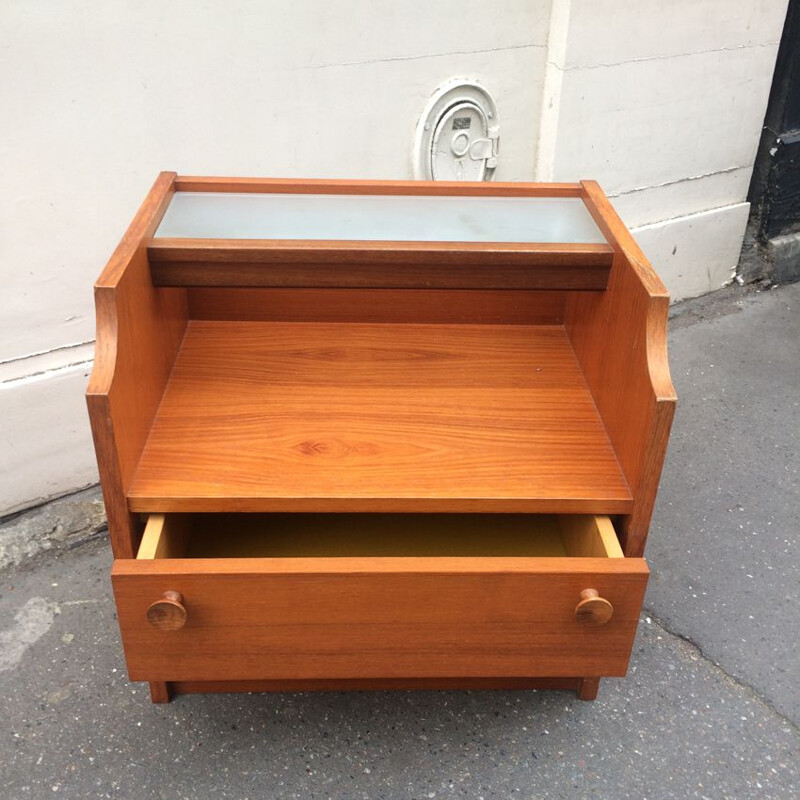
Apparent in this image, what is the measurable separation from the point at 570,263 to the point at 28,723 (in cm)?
97

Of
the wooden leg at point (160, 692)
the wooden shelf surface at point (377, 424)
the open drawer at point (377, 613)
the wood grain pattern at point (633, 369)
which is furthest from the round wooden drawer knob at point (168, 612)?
the wood grain pattern at point (633, 369)

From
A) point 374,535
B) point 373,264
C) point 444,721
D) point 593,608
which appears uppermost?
point 373,264

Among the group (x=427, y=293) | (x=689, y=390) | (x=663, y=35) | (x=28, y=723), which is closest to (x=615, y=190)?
(x=663, y=35)

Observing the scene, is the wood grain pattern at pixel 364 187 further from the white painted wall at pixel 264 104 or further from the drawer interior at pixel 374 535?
the drawer interior at pixel 374 535

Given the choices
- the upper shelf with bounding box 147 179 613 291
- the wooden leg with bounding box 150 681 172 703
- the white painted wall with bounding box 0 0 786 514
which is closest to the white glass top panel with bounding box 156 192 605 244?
the upper shelf with bounding box 147 179 613 291

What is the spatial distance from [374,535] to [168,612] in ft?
1.13

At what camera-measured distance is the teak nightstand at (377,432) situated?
0.88m

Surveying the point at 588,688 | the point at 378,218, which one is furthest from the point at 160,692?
the point at 378,218

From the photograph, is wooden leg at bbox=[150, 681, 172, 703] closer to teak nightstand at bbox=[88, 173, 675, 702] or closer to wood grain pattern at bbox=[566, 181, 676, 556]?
teak nightstand at bbox=[88, 173, 675, 702]

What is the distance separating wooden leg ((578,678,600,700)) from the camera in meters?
1.14

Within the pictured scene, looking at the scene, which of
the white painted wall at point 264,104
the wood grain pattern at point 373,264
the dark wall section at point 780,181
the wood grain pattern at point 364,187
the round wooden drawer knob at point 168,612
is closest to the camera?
the round wooden drawer knob at point 168,612

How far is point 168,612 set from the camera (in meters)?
0.86

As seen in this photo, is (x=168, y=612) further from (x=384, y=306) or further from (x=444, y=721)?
(x=384, y=306)

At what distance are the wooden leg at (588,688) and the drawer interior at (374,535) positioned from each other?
0.19 m
